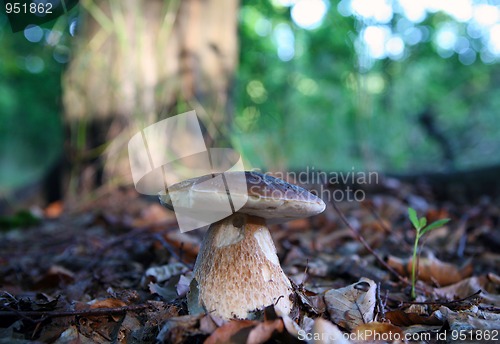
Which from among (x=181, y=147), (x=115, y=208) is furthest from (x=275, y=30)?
(x=115, y=208)

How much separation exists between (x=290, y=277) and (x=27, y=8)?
1834mm

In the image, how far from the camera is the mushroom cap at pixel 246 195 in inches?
42.3

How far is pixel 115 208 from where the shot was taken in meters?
3.61

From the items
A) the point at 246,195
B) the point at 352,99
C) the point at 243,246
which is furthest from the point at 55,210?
the point at 352,99

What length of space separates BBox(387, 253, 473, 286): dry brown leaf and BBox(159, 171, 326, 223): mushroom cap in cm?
92

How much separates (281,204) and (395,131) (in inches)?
393

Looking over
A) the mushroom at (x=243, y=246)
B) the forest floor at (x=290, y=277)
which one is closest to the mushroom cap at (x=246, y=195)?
the mushroom at (x=243, y=246)

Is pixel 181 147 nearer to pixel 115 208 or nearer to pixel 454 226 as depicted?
pixel 115 208

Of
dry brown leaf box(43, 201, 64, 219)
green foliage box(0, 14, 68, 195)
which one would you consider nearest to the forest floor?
dry brown leaf box(43, 201, 64, 219)

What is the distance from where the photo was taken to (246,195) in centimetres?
106

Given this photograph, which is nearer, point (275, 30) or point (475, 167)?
point (475, 167)

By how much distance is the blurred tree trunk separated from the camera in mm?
4016

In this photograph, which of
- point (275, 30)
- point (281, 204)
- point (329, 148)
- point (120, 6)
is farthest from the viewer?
point (329, 148)

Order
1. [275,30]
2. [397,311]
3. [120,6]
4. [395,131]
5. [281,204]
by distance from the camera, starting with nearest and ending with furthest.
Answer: [281,204] → [397,311] → [120,6] → [275,30] → [395,131]
